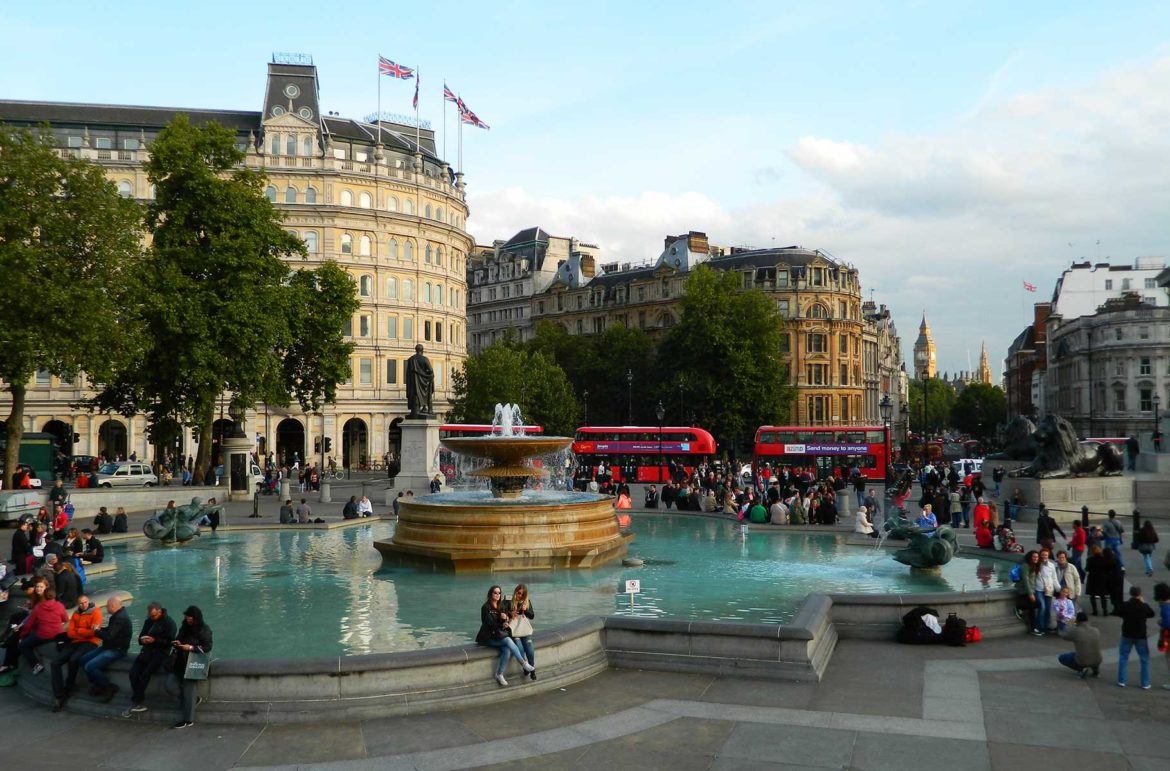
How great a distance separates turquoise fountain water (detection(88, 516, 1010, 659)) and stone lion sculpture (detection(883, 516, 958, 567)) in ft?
1.01

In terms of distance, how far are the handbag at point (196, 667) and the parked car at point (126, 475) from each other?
112 ft

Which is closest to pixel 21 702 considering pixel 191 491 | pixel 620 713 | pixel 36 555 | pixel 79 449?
pixel 620 713

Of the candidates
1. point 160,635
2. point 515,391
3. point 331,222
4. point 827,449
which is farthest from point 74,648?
point 331,222

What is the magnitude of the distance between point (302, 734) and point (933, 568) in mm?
11759

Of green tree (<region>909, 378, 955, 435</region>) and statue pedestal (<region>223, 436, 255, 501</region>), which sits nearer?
statue pedestal (<region>223, 436, 255, 501</region>)

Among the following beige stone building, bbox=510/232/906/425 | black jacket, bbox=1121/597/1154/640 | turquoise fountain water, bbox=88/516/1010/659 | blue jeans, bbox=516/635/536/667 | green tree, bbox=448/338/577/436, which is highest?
beige stone building, bbox=510/232/906/425

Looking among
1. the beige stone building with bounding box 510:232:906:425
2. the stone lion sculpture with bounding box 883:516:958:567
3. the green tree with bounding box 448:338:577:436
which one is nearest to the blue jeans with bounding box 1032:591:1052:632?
the stone lion sculpture with bounding box 883:516:958:567

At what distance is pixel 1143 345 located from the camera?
254 feet

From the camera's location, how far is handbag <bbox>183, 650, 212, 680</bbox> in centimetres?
867

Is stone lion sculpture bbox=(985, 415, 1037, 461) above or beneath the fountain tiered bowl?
above

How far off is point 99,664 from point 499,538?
8.24m

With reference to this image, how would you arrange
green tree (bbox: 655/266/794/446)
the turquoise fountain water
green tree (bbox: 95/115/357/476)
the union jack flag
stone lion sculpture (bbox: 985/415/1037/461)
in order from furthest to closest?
green tree (bbox: 655/266/794/446)
the union jack flag
green tree (bbox: 95/115/357/476)
stone lion sculpture (bbox: 985/415/1037/461)
the turquoise fountain water

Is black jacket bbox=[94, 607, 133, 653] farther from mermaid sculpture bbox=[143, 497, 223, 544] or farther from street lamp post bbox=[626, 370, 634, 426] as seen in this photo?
street lamp post bbox=[626, 370, 634, 426]

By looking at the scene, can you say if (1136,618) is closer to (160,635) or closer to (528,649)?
(528,649)
